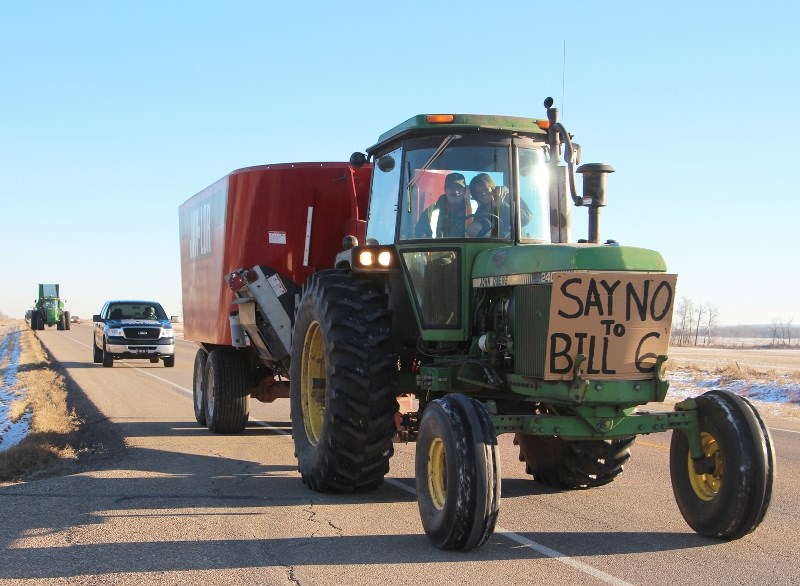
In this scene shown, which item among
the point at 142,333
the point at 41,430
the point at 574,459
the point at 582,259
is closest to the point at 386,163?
the point at 582,259

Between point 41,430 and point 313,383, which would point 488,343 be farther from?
point 41,430

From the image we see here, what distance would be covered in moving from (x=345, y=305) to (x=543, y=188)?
1.94m

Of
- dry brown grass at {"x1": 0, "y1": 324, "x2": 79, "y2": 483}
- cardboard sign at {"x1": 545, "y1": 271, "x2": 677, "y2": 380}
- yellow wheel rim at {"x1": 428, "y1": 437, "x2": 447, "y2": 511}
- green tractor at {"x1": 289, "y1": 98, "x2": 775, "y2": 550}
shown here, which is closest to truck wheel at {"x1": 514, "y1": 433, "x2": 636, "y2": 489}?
green tractor at {"x1": 289, "y1": 98, "x2": 775, "y2": 550}

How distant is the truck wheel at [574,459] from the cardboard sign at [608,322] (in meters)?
1.61

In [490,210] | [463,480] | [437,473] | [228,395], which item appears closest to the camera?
[463,480]

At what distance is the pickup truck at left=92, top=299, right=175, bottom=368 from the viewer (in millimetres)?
26875

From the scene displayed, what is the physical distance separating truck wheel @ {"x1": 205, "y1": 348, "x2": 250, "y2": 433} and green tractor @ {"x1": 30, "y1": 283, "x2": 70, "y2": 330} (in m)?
58.6

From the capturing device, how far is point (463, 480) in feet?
20.1

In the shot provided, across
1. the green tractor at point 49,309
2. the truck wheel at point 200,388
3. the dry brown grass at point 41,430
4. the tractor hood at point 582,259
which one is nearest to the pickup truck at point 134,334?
the dry brown grass at point 41,430

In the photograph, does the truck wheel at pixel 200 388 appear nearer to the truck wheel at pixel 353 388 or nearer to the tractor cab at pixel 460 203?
the truck wheel at pixel 353 388

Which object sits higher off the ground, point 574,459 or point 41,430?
point 574,459

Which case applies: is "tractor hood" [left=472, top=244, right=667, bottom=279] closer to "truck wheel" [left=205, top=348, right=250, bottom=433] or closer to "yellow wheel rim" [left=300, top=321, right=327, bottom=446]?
"yellow wheel rim" [left=300, top=321, right=327, bottom=446]

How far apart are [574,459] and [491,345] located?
1.71 m

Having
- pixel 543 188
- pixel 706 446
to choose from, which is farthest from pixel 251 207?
pixel 706 446
